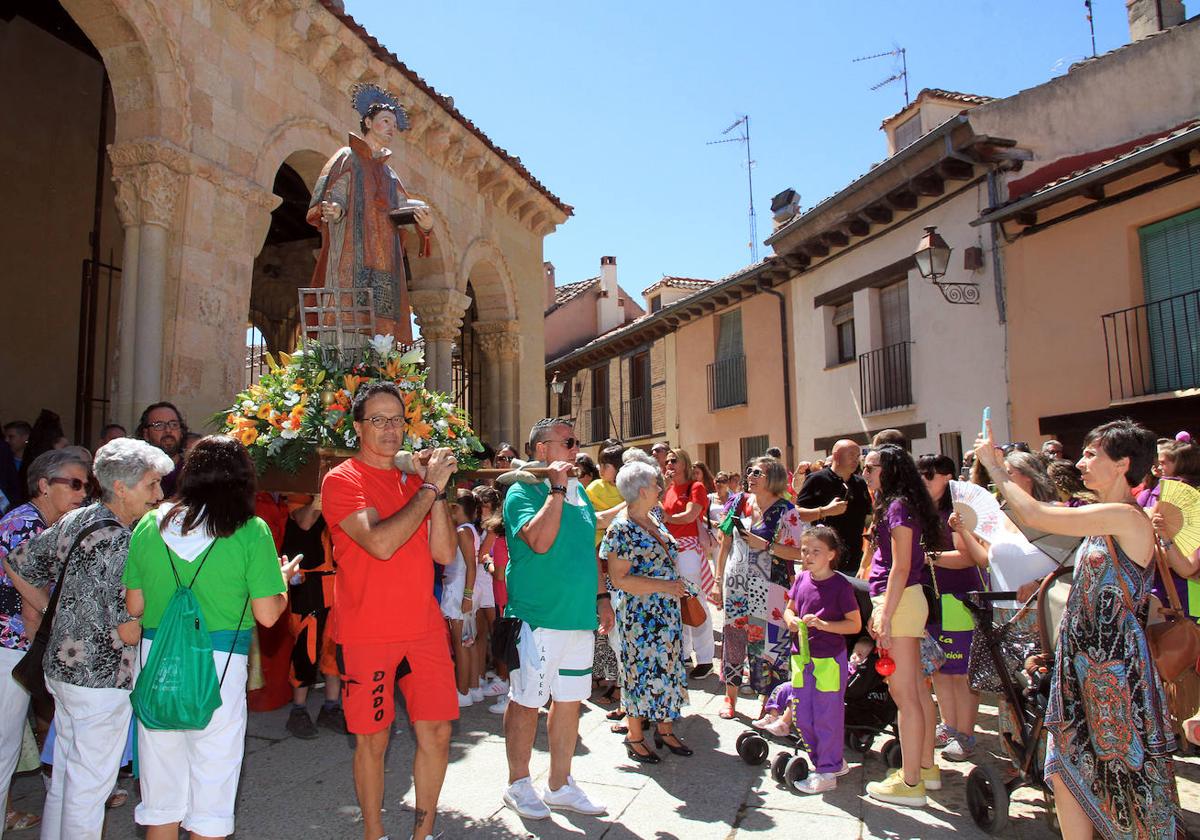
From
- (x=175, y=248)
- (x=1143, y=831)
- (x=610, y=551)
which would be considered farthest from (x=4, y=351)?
(x=1143, y=831)

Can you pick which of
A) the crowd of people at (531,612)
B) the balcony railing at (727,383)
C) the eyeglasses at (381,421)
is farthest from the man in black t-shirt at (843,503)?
the balcony railing at (727,383)

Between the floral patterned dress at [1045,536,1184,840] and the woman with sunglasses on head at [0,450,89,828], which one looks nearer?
the floral patterned dress at [1045,536,1184,840]

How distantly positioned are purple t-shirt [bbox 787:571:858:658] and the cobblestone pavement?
70cm

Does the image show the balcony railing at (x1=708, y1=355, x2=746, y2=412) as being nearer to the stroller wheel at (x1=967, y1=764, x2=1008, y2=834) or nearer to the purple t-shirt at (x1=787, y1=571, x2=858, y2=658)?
the purple t-shirt at (x1=787, y1=571, x2=858, y2=658)

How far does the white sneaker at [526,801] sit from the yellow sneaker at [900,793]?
1.58 metres

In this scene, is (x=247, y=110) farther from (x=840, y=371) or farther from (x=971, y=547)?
(x=840, y=371)

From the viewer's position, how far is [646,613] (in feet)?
15.4

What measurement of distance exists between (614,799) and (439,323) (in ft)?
26.7

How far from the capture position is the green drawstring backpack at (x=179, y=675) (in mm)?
2641

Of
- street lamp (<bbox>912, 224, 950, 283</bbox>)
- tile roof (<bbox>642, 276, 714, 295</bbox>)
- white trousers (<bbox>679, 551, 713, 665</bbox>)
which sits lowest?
white trousers (<bbox>679, 551, 713, 665</bbox>)

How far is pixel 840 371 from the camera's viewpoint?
14.8 metres

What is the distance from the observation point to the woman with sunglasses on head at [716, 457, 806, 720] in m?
5.29

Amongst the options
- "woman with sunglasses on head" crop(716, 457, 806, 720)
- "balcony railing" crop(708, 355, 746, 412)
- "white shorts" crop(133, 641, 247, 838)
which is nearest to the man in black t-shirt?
"woman with sunglasses on head" crop(716, 457, 806, 720)

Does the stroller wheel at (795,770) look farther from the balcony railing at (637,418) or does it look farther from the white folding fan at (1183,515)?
the balcony railing at (637,418)
